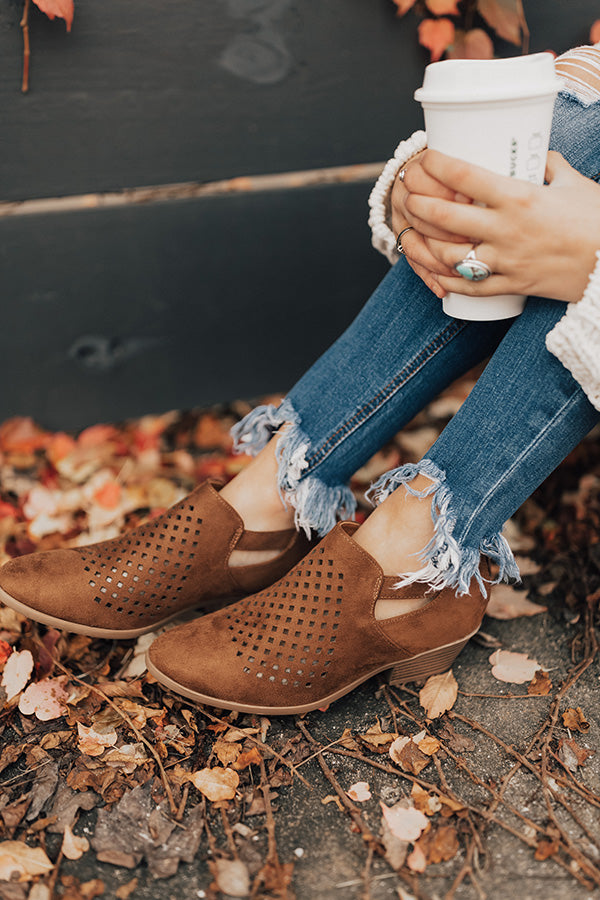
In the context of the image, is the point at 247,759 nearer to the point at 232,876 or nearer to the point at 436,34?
the point at 232,876

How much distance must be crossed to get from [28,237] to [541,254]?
4.60ft

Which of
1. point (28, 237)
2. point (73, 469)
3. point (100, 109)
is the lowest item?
point (73, 469)

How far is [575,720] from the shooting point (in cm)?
123

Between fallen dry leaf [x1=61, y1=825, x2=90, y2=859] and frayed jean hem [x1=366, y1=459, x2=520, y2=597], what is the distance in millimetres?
603

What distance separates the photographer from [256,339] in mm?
2160

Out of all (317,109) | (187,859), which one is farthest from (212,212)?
(187,859)

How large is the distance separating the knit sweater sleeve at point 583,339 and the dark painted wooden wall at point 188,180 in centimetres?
117

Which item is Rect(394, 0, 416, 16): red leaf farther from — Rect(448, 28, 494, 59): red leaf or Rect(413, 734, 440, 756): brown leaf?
Rect(413, 734, 440, 756): brown leaf

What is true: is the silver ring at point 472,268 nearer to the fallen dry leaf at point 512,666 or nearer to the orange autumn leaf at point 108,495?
the fallen dry leaf at point 512,666

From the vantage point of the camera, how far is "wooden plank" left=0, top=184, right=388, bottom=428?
192 centimetres

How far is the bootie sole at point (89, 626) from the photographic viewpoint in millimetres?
1250

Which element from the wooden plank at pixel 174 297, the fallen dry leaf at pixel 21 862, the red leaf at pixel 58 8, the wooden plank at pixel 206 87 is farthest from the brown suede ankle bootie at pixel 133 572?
the red leaf at pixel 58 8

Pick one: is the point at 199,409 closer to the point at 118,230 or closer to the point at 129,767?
the point at 118,230

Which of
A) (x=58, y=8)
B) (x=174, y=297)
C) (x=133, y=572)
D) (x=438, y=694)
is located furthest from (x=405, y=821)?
(x=58, y=8)
